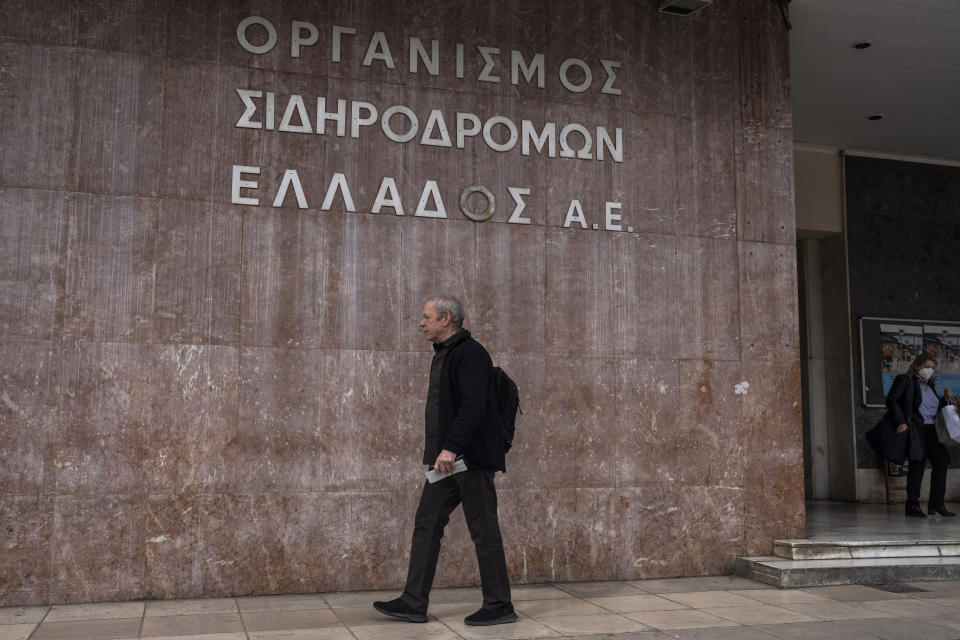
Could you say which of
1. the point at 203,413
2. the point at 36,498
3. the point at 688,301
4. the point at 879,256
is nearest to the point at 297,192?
the point at 203,413

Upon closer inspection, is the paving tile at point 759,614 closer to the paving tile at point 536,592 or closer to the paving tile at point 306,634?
the paving tile at point 536,592

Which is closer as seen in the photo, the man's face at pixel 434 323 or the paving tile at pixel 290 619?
the paving tile at pixel 290 619

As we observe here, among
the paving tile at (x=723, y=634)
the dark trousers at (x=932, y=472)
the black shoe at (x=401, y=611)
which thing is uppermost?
the dark trousers at (x=932, y=472)

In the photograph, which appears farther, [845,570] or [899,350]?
[899,350]

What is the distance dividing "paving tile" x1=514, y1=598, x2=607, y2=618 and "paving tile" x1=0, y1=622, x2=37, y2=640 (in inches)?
103

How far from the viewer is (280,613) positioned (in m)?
5.19

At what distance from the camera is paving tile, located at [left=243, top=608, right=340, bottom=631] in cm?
486

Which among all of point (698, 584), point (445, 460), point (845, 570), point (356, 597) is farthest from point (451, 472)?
point (845, 570)

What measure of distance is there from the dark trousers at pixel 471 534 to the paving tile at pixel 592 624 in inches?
11.8

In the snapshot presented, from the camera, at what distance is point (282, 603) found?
5.48m

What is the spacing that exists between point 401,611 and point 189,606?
1311 mm

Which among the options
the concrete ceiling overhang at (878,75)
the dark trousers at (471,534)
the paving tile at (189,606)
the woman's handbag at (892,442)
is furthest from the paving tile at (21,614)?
the woman's handbag at (892,442)

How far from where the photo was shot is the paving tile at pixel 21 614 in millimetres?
4977

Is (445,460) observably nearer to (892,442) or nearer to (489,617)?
(489,617)
